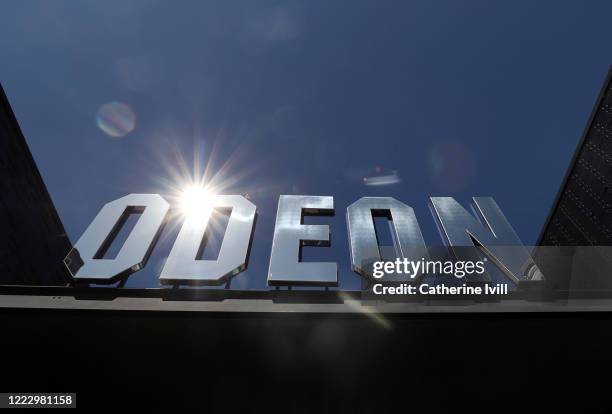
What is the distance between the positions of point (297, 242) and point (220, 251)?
2040mm

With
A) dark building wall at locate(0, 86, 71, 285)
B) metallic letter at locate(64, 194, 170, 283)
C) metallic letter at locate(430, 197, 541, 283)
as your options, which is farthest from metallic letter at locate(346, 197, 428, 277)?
dark building wall at locate(0, 86, 71, 285)

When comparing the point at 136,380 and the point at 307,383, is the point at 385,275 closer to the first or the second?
the point at 307,383

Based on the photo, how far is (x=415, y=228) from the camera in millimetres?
9695

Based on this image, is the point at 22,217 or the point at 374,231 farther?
the point at 22,217

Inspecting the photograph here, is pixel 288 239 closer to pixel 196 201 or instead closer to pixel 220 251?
pixel 220 251

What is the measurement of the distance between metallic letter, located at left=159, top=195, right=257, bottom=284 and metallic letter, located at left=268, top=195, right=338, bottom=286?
0.83m

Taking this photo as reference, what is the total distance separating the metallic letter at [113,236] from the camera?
8.22m

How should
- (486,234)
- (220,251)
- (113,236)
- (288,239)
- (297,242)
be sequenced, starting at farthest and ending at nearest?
1. (486,234)
2. (113,236)
3. (288,239)
4. (297,242)
5. (220,251)

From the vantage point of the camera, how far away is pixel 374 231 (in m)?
9.59

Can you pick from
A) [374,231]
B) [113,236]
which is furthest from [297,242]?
[113,236]

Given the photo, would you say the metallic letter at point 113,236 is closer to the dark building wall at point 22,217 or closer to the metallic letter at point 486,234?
the dark building wall at point 22,217

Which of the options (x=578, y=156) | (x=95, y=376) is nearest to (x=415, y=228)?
(x=95, y=376)

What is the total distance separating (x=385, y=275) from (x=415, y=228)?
227 cm

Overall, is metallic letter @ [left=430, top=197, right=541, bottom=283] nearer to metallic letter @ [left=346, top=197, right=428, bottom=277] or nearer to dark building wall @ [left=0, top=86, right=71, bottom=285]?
metallic letter @ [left=346, top=197, right=428, bottom=277]
